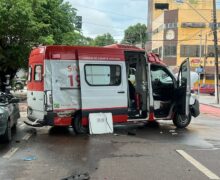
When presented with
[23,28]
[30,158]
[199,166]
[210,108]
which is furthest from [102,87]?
[210,108]

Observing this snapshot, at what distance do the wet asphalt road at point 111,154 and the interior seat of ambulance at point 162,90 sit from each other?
0.68 metres

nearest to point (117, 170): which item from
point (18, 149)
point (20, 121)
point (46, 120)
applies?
point (18, 149)

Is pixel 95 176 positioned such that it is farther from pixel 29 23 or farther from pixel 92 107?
pixel 29 23

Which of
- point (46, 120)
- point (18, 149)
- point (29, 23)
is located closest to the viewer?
point (18, 149)

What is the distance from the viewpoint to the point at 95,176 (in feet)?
25.3

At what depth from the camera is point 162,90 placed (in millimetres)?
15008

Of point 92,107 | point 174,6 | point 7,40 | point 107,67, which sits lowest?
point 92,107

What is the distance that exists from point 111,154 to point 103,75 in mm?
3794

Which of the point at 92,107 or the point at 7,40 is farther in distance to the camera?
the point at 7,40

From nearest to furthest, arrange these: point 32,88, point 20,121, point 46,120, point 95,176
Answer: point 95,176, point 46,120, point 32,88, point 20,121

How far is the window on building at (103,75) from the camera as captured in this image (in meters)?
12.9

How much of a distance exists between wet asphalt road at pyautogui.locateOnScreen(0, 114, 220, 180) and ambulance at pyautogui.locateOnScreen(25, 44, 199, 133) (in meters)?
0.55

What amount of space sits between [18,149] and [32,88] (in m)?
3.27

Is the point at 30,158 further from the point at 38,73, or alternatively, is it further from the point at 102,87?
the point at 102,87
